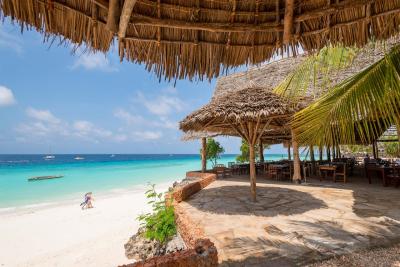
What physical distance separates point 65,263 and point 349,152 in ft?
73.7

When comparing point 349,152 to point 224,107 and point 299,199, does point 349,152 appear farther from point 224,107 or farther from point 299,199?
point 224,107

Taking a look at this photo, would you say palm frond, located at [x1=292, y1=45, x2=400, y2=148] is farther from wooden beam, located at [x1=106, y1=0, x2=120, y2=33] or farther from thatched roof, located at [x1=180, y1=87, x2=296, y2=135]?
thatched roof, located at [x1=180, y1=87, x2=296, y2=135]

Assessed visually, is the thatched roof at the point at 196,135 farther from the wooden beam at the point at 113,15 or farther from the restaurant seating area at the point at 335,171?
the wooden beam at the point at 113,15

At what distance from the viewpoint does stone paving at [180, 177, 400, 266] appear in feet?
10.9

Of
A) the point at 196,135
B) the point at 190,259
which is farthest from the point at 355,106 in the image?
the point at 196,135

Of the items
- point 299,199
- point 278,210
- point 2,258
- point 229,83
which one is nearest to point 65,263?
point 2,258

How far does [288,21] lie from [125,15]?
1514 mm

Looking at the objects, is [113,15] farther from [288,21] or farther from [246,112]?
[246,112]

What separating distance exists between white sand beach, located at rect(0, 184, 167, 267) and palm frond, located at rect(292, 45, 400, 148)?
20.2 feet

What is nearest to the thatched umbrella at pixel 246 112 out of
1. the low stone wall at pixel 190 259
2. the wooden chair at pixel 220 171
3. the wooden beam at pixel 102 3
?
the low stone wall at pixel 190 259

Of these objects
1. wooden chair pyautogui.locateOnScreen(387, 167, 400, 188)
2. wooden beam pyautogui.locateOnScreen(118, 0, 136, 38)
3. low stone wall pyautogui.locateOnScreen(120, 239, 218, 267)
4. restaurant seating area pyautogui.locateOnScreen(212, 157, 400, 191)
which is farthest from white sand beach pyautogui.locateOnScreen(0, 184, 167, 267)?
wooden chair pyautogui.locateOnScreen(387, 167, 400, 188)

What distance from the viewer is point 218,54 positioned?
2.71 metres

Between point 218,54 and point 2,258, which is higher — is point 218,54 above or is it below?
above

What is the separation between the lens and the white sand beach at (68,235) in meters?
7.48
